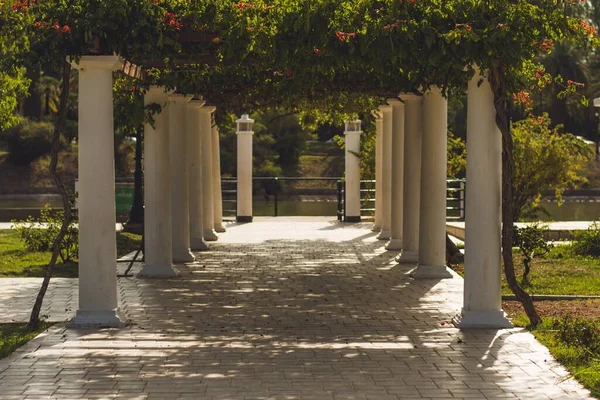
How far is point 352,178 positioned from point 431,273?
1141 centimetres

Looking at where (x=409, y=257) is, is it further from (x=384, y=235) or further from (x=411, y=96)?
(x=384, y=235)

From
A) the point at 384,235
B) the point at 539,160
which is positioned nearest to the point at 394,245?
the point at 384,235

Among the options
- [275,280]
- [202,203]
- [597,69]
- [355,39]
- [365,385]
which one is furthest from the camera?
[597,69]

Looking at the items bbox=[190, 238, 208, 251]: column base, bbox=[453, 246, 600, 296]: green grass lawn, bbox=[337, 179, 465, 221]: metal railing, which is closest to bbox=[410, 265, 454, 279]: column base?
bbox=[453, 246, 600, 296]: green grass lawn

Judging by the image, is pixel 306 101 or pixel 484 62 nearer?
pixel 484 62

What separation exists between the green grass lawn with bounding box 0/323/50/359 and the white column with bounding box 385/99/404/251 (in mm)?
8403

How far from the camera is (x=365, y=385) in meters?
7.73

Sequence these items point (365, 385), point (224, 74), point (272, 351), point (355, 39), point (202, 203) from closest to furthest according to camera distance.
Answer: point (365, 385), point (272, 351), point (355, 39), point (224, 74), point (202, 203)

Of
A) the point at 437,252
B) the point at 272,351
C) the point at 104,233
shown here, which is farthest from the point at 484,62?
the point at 437,252

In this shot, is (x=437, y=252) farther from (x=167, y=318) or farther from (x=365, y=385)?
(x=365, y=385)

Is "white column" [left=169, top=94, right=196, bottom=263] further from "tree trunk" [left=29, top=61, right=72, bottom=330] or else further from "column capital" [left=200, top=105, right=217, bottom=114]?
"tree trunk" [left=29, top=61, right=72, bottom=330]

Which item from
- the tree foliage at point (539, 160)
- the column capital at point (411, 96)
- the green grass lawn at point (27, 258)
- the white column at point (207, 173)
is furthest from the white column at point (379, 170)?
the column capital at point (411, 96)

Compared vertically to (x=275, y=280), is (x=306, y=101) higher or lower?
higher

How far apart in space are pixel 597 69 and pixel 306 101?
90.3ft
